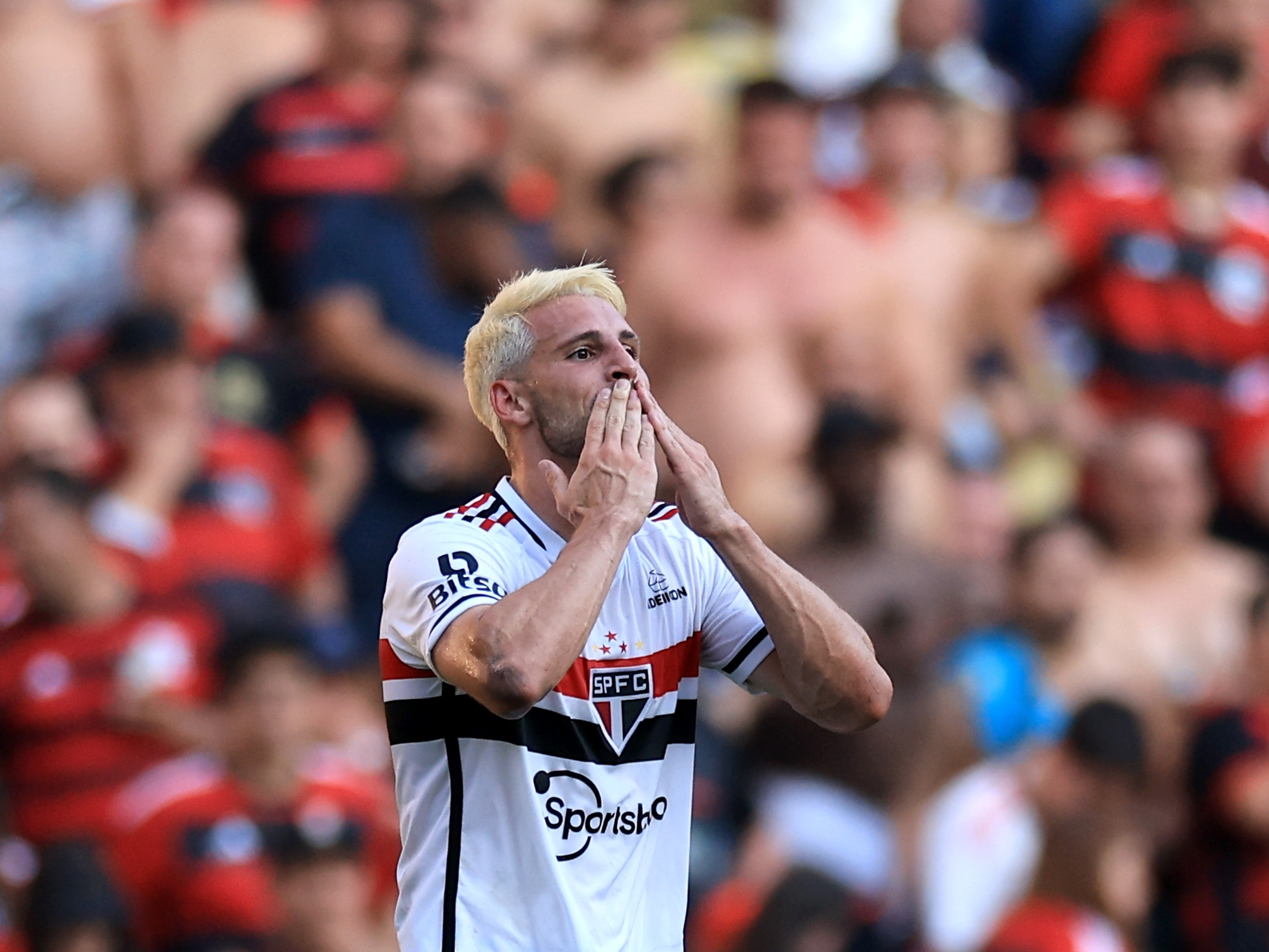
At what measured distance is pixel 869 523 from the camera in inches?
315

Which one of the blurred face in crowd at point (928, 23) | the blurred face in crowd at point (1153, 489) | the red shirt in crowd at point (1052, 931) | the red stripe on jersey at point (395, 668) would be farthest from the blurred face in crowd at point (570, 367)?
the blurred face in crowd at point (928, 23)

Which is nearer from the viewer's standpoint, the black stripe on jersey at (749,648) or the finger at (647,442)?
the finger at (647,442)

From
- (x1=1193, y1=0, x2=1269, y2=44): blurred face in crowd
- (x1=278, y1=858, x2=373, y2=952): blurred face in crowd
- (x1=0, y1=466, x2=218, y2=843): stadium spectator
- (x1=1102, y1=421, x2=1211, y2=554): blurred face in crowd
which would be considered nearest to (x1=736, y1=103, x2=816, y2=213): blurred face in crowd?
(x1=1102, y1=421, x2=1211, y2=554): blurred face in crowd

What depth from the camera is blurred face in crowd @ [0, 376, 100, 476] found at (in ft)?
25.0

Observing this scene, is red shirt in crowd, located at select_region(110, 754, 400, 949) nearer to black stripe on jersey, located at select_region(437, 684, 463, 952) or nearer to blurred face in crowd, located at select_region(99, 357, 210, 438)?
blurred face in crowd, located at select_region(99, 357, 210, 438)

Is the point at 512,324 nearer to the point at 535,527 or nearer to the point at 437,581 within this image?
the point at 535,527

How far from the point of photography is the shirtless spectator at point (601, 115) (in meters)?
9.14

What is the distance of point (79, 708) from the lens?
283 inches

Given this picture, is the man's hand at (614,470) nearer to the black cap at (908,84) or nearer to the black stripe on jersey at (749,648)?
the black stripe on jersey at (749,648)

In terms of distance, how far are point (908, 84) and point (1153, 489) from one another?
2268 mm

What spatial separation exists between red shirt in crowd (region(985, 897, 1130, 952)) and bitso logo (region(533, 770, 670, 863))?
329 cm

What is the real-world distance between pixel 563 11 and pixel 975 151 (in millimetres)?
2159

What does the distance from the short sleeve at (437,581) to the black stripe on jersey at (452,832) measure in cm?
12

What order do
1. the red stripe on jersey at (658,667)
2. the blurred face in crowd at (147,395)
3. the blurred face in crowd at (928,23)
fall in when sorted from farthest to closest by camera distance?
the blurred face in crowd at (928,23) → the blurred face in crowd at (147,395) → the red stripe on jersey at (658,667)
